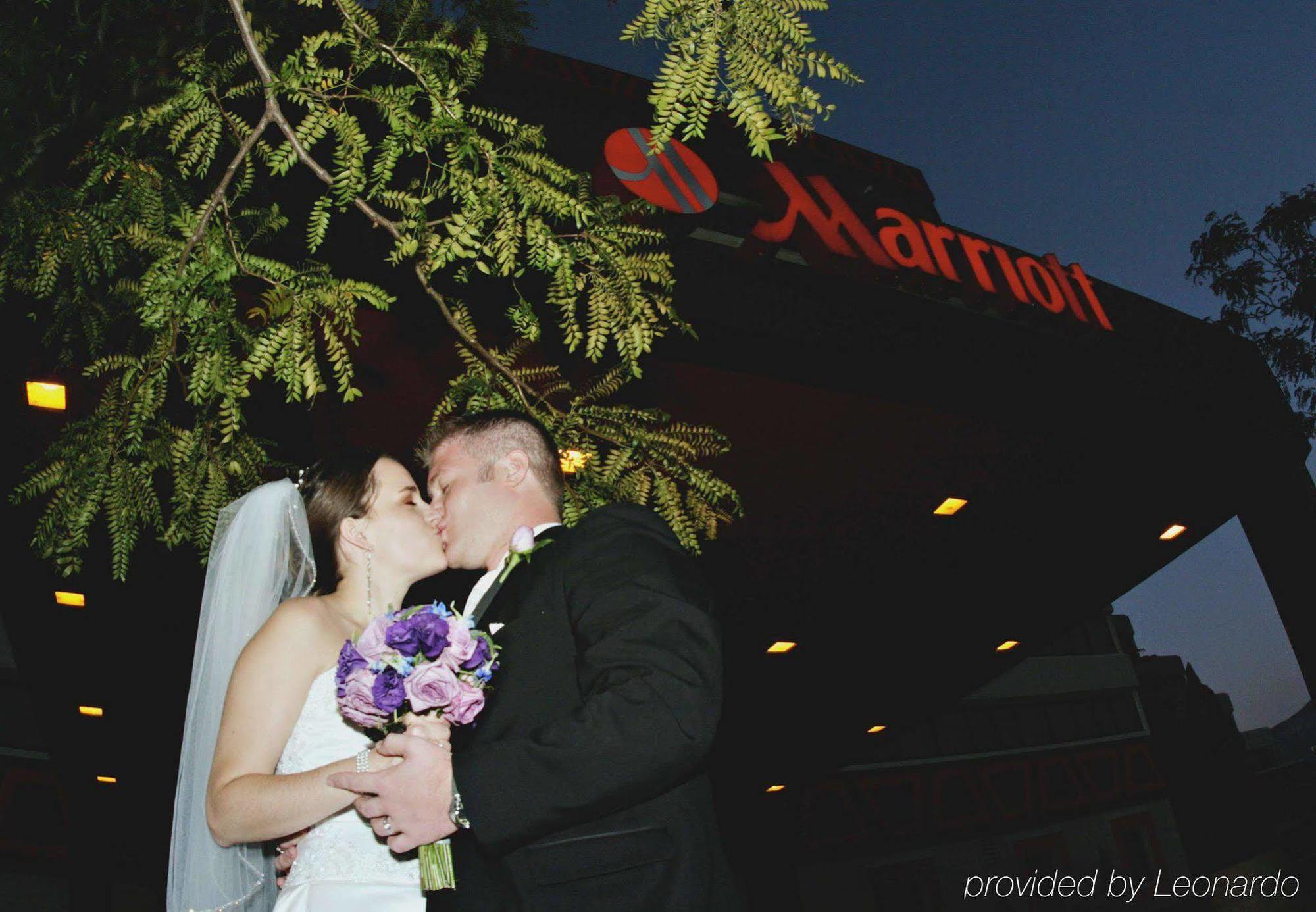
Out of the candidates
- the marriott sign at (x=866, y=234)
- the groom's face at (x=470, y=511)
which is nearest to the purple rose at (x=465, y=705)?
the groom's face at (x=470, y=511)

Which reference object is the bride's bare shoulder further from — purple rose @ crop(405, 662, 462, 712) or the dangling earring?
purple rose @ crop(405, 662, 462, 712)

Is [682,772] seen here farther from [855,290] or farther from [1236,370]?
[1236,370]

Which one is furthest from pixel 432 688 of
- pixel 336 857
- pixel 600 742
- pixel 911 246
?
pixel 911 246

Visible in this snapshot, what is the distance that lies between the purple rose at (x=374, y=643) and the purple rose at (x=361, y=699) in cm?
4

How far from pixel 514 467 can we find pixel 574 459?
36.6 inches

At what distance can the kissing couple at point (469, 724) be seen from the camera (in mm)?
1754

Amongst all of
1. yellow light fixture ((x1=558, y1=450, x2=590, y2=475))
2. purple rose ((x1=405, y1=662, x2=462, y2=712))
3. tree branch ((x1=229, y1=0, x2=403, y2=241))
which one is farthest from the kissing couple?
tree branch ((x1=229, y1=0, x2=403, y2=241))

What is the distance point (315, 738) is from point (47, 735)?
1128 centimetres

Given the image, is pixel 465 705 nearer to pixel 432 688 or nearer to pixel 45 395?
pixel 432 688

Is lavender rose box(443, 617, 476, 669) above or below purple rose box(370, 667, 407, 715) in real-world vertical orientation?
above

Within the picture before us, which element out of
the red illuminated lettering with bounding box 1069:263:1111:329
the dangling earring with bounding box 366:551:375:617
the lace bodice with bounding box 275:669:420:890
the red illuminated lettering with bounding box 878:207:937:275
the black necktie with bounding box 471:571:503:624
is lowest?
the lace bodice with bounding box 275:669:420:890

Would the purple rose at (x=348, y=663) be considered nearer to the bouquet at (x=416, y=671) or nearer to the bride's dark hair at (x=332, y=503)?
the bouquet at (x=416, y=671)

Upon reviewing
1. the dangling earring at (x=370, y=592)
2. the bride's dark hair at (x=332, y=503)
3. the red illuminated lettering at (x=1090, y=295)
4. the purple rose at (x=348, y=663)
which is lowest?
the purple rose at (x=348, y=663)

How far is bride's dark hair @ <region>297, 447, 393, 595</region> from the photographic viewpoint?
3115mm
